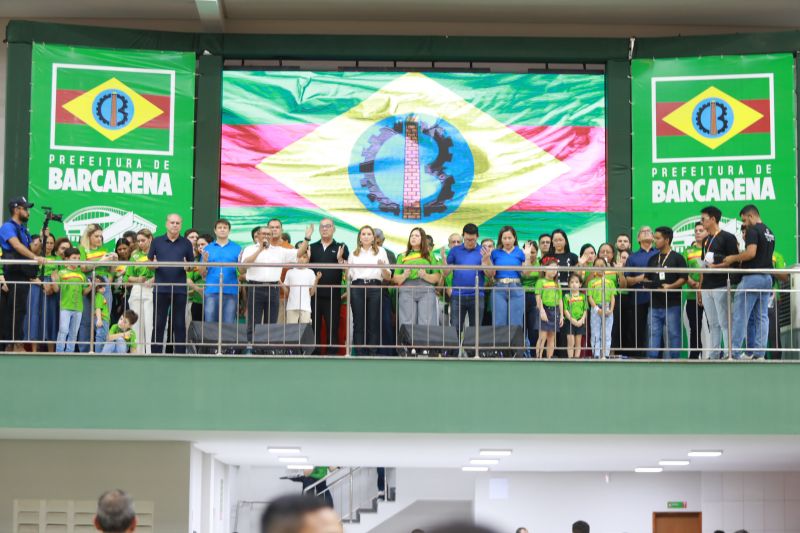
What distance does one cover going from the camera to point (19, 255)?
1395 cm

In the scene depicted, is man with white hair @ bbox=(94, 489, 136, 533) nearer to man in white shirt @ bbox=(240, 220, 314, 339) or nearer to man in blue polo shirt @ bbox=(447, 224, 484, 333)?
man in white shirt @ bbox=(240, 220, 314, 339)

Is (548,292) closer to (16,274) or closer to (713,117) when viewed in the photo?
(16,274)

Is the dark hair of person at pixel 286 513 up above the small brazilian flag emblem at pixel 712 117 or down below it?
below

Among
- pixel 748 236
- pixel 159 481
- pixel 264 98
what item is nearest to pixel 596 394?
pixel 748 236

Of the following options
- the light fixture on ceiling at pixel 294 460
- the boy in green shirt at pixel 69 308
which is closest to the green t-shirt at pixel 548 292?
the boy in green shirt at pixel 69 308

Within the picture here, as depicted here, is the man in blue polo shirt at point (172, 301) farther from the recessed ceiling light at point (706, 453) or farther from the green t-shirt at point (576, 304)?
the recessed ceiling light at point (706, 453)

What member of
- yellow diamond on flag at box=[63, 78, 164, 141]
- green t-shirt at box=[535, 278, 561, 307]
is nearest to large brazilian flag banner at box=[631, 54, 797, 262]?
green t-shirt at box=[535, 278, 561, 307]

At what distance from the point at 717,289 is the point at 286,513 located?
11953mm

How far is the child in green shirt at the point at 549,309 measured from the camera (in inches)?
541

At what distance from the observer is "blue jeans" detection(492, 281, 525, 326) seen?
13.8 metres

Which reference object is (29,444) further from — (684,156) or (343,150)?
(684,156)

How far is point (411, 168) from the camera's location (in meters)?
20.4

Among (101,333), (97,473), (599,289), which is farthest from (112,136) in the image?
(599,289)

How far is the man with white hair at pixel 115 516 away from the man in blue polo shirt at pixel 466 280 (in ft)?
30.5
